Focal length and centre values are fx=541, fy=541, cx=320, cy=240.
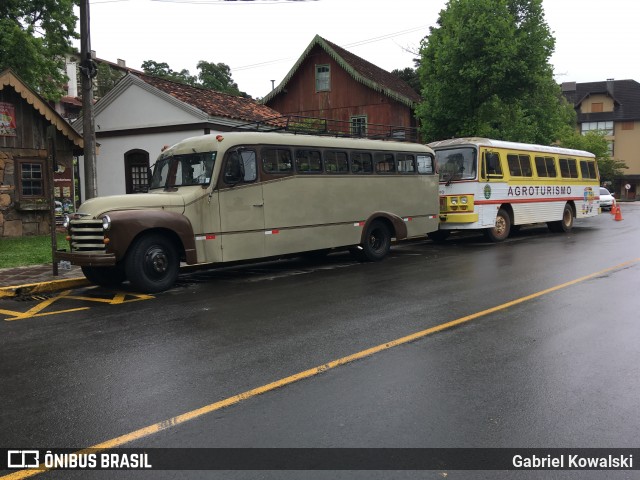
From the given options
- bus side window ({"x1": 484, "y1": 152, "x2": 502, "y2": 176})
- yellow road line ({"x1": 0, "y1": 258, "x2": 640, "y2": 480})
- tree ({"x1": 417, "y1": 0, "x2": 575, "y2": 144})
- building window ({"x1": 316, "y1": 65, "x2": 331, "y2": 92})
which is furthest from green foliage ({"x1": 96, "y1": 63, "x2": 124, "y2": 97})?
yellow road line ({"x1": 0, "y1": 258, "x2": 640, "y2": 480})

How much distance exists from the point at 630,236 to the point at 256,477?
57.5ft

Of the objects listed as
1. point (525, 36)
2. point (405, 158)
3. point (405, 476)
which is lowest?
point (405, 476)

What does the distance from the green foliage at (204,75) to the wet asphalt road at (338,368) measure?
55.8 meters

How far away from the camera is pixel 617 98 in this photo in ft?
228

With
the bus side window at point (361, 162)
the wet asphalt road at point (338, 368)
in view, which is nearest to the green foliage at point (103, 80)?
the bus side window at point (361, 162)

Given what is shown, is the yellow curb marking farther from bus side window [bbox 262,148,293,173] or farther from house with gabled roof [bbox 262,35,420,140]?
house with gabled roof [bbox 262,35,420,140]

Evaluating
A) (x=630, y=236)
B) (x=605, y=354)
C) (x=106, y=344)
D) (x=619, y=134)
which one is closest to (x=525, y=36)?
(x=630, y=236)

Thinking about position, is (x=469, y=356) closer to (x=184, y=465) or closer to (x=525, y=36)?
(x=184, y=465)

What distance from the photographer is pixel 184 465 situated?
3.28m

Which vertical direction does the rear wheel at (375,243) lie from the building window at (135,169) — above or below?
below

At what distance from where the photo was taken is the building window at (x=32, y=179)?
57.1ft

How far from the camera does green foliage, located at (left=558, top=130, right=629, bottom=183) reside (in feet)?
189

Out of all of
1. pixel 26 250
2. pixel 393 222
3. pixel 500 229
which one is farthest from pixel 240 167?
pixel 500 229

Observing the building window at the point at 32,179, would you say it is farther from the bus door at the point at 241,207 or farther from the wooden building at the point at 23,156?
the bus door at the point at 241,207
